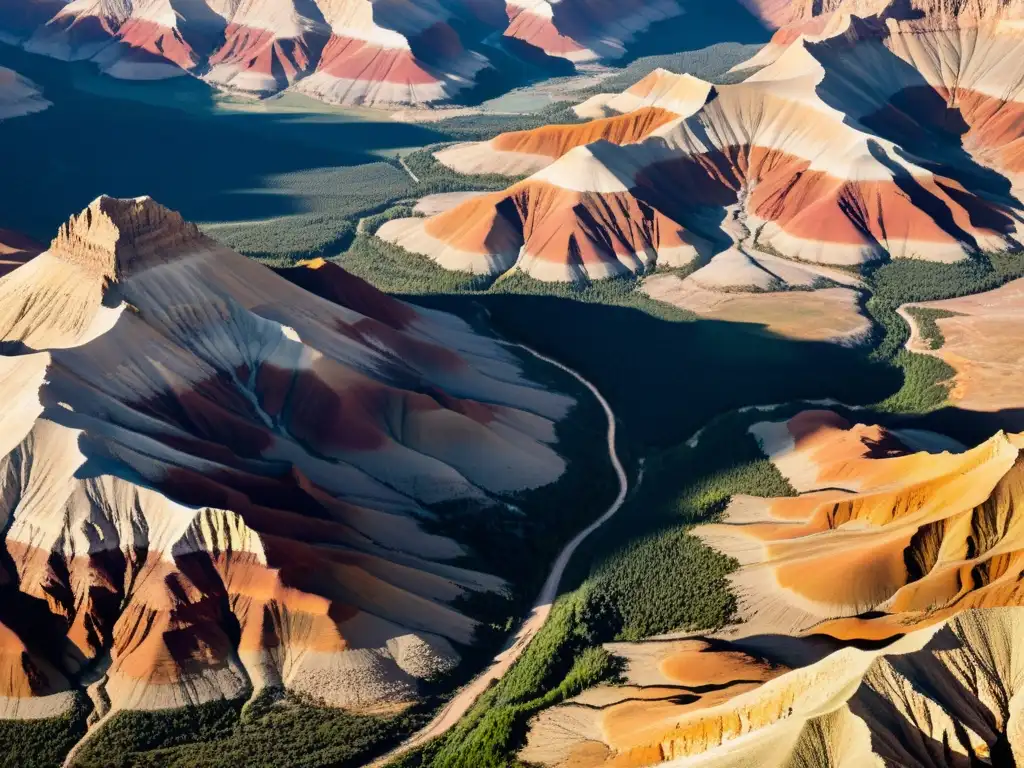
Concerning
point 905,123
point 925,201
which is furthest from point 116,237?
point 905,123

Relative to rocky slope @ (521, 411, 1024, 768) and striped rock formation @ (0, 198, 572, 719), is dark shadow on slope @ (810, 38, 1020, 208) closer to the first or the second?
rocky slope @ (521, 411, 1024, 768)

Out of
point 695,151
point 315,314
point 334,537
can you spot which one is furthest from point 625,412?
point 695,151

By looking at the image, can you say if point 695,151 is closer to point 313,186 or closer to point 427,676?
point 313,186

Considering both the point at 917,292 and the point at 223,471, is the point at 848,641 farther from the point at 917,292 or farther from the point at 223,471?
the point at 917,292

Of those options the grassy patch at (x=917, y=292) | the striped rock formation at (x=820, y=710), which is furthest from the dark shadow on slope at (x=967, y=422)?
the striped rock formation at (x=820, y=710)

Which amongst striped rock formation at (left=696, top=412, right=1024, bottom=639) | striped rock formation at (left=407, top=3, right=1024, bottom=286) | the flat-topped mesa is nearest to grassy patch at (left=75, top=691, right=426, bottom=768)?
striped rock formation at (left=696, top=412, right=1024, bottom=639)

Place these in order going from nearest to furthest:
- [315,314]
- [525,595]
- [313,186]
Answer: [525,595] < [315,314] < [313,186]
